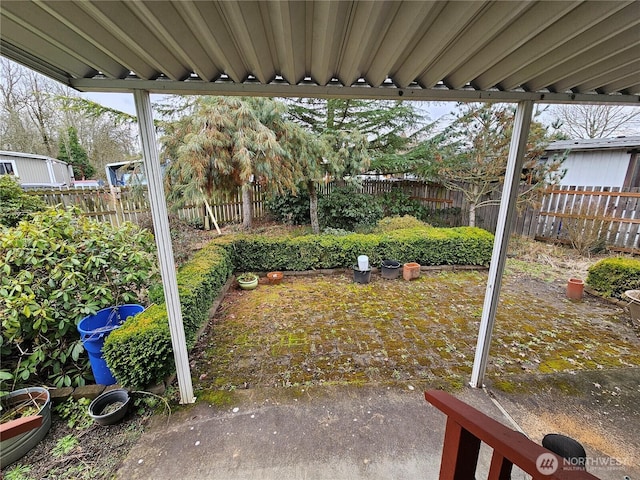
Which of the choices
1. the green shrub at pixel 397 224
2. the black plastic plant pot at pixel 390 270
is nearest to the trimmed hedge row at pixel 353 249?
the black plastic plant pot at pixel 390 270

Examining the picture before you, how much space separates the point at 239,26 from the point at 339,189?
6.86m

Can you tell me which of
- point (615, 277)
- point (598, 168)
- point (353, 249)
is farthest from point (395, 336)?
point (598, 168)

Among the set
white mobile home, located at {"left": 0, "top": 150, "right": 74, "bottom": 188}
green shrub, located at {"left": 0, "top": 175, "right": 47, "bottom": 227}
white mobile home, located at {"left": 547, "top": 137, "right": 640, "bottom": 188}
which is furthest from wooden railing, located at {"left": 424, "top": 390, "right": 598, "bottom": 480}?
white mobile home, located at {"left": 0, "top": 150, "right": 74, "bottom": 188}

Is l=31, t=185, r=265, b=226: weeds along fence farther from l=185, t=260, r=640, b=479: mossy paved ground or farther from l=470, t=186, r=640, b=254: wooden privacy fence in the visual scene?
l=470, t=186, r=640, b=254: wooden privacy fence

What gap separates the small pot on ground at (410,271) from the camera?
520 cm

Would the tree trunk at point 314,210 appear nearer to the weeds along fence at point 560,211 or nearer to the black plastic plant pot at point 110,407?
the weeds along fence at point 560,211

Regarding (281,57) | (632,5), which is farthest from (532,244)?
(281,57)

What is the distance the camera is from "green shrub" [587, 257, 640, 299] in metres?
3.98

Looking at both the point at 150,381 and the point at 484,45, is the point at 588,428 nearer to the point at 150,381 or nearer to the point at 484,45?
the point at 484,45

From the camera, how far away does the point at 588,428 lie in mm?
Answer: 2053

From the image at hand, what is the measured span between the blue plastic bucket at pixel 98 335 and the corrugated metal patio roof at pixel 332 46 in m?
1.92

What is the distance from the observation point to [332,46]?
1.35m

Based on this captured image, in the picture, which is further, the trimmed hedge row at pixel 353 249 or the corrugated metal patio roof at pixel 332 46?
the trimmed hedge row at pixel 353 249

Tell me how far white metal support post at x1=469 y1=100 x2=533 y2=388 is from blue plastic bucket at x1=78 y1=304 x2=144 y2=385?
130 inches
